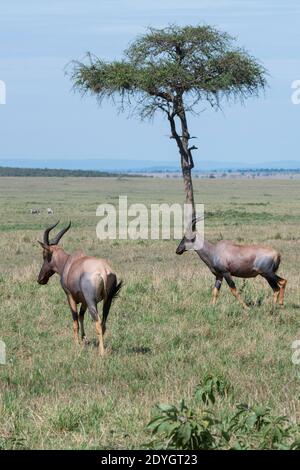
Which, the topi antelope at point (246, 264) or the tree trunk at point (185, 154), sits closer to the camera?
the topi antelope at point (246, 264)

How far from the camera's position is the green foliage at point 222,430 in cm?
665

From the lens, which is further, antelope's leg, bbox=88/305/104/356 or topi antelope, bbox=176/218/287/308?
topi antelope, bbox=176/218/287/308

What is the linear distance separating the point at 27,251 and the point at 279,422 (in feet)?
62.9

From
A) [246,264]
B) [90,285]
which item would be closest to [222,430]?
[90,285]

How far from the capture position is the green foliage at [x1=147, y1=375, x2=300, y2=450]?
21.8 feet

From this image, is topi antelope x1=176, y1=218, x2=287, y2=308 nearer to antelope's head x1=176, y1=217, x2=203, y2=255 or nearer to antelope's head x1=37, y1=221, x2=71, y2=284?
antelope's head x1=176, y1=217, x2=203, y2=255

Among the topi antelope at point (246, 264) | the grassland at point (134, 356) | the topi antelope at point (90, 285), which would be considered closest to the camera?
the grassland at point (134, 356)

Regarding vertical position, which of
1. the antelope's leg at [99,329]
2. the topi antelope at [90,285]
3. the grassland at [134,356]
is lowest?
the grassland at [134,356]

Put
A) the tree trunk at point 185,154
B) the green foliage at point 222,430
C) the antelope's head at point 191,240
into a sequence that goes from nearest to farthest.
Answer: the green foliage at point 222,430
the antelope's head at point 191,240
the tree trunk at point 185,154

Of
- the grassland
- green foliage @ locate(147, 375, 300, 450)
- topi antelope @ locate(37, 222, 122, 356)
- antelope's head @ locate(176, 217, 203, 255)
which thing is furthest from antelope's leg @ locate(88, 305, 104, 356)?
antelope's head @ locate(176, 217, 203, 255)

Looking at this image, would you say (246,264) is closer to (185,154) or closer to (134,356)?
(134,356)

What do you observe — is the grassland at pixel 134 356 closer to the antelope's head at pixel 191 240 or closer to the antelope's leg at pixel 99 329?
the antelope's leg at pixel 99 329

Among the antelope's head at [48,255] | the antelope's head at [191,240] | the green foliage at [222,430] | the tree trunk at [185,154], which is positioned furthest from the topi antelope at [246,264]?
the tree trunk at [185,154]

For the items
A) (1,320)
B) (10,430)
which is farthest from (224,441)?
(1,320)
